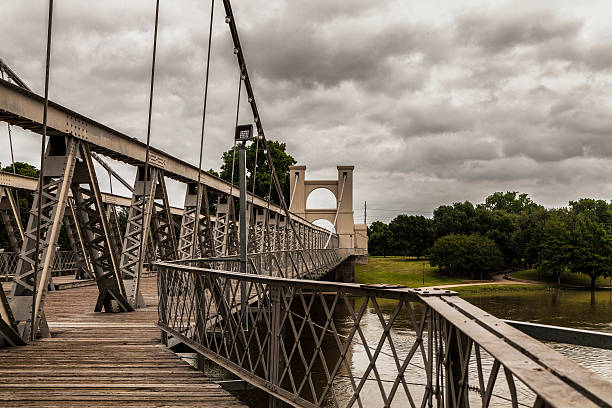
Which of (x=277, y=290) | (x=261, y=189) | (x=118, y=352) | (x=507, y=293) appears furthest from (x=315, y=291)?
(x=261, y=189)

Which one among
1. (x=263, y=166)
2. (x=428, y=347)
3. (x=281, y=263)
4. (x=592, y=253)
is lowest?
(x=428, y=347)

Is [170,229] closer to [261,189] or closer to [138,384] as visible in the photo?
[138,384]

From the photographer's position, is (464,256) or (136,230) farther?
(464,256)

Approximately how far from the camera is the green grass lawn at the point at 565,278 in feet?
154

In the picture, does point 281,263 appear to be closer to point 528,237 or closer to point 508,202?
point 528,237

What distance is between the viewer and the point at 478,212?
61250 millimetres

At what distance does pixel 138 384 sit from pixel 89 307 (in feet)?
18.4

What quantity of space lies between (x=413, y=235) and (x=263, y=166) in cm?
2100

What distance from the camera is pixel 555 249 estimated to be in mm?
45594

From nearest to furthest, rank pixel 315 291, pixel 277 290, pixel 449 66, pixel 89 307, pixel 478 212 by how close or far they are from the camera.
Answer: pixel 315 291
pixel 277 290
pixel 89 307
pixel 478 212
pixel 449 66

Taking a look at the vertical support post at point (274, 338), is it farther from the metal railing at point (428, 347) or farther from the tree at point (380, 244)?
the tree at point (380, 244)

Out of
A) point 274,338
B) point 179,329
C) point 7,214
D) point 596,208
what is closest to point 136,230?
point 179,329

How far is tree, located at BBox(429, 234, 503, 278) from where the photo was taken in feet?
154

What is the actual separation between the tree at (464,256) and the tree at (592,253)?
6434 mm
